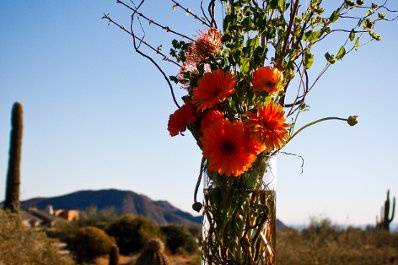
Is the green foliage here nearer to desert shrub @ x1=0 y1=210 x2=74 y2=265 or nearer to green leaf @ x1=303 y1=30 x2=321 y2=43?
desert shrub @ x1=0 y1=210 x2=74 y2=265

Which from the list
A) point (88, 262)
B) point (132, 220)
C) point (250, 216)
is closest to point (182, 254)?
point (132, 220)

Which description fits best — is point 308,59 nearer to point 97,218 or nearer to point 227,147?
point 227,147

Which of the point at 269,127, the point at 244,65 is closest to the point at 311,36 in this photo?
the point at 244,65

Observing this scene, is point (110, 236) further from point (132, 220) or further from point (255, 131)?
point (255, 131)

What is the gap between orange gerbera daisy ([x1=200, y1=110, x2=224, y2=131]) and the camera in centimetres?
208

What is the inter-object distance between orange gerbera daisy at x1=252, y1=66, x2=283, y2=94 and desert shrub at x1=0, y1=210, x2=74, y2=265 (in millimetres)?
5464

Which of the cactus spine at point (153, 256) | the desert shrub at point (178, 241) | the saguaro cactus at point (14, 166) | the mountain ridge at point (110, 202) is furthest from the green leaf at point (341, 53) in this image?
the mountain ridge at point (110, 202)

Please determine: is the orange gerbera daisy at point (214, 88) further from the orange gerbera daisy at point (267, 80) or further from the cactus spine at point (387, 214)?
the cactus spine at point (387, 214)

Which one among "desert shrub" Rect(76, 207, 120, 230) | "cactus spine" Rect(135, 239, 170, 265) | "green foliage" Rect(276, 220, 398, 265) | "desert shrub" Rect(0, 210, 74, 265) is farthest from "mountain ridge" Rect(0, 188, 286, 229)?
"cactus spine" Rect(135, 239, 170, 265)

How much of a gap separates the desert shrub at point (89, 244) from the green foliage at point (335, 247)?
16.0 ft

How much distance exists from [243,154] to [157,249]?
11.1 feet

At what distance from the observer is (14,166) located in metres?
15.9

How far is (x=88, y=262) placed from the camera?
16.1m

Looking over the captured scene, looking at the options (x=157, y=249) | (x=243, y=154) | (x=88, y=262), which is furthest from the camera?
(x=88, y=262)
